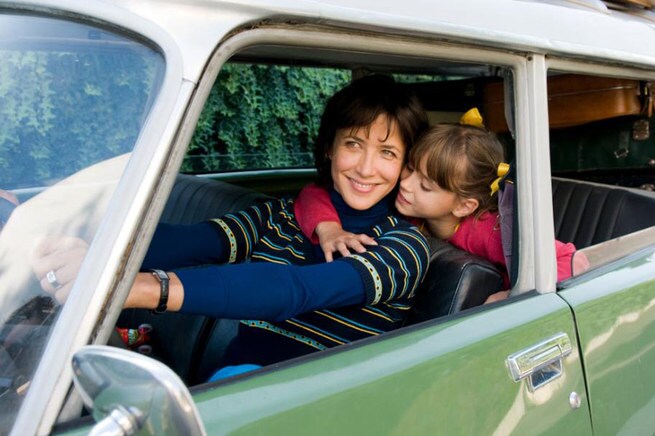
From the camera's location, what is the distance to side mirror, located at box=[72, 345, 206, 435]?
732mm

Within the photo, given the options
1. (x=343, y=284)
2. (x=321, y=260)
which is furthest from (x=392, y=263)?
(x=321, y=260)

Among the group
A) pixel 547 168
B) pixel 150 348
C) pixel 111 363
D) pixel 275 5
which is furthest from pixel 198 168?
pixel 111 363

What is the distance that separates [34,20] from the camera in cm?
Result: 112

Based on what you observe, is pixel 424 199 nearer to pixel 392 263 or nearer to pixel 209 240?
pixel 392 263

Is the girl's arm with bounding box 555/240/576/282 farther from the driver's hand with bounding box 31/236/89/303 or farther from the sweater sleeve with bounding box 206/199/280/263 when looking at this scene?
the driver's hand with bounding box 31/236/89/303

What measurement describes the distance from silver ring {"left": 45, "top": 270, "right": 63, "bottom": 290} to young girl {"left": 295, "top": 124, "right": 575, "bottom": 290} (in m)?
0.91

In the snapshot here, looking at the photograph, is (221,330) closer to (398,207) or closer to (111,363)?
(398,207)

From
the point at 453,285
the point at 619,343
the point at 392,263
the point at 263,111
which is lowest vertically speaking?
the point at 619,343

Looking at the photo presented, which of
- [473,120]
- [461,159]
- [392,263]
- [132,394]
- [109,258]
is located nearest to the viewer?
[132,394]

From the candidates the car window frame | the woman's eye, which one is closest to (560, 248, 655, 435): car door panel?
the woman's eye

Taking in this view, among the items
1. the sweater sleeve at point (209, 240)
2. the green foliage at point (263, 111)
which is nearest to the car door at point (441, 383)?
the sweater sleeve at point (209, 240)

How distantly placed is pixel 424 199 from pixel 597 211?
0.79 metres

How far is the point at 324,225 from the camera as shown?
5.98ft

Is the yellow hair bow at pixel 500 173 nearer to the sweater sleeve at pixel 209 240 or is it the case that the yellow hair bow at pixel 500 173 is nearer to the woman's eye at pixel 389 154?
the woman's eye at pixel 389 154
